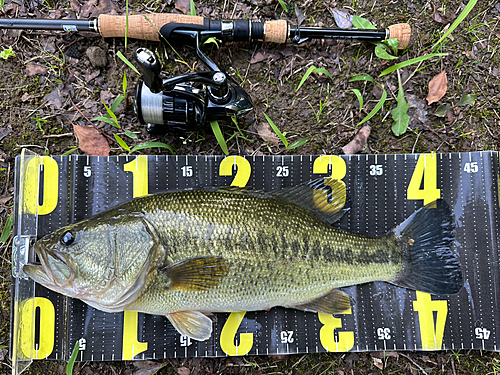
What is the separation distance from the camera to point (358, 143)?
3.01m

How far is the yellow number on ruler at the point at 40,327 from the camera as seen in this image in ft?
8.91

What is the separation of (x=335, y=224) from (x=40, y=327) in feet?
9.08

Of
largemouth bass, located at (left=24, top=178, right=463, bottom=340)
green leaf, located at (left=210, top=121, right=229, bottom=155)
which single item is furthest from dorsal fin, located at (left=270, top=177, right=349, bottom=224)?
green leaf, located at (left=210, top=121, right=229, bottom=155)

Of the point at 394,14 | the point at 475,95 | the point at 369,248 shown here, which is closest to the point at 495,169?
the point at 475,95

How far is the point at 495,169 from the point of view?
2.92 m

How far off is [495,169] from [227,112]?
8.22 feet

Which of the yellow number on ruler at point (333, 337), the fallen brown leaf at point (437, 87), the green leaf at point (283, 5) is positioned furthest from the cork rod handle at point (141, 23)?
the yellow number on ruler at point (333, 337)

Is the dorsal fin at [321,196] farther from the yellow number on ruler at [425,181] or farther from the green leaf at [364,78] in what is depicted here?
the green leaf at [364,78]

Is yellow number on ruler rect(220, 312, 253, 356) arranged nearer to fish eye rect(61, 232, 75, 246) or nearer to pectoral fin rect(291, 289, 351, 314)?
pectoral fin rect(291, 289, 351, 314)

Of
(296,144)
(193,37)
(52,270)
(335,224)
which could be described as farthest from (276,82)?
(52,270)

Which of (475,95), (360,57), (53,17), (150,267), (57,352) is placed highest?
(53,17)

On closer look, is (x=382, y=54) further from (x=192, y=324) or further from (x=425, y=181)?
(x=192, y=324)

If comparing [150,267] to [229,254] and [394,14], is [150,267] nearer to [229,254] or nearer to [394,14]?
[229,254]

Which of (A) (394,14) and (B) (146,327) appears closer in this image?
(B) (146,327)
